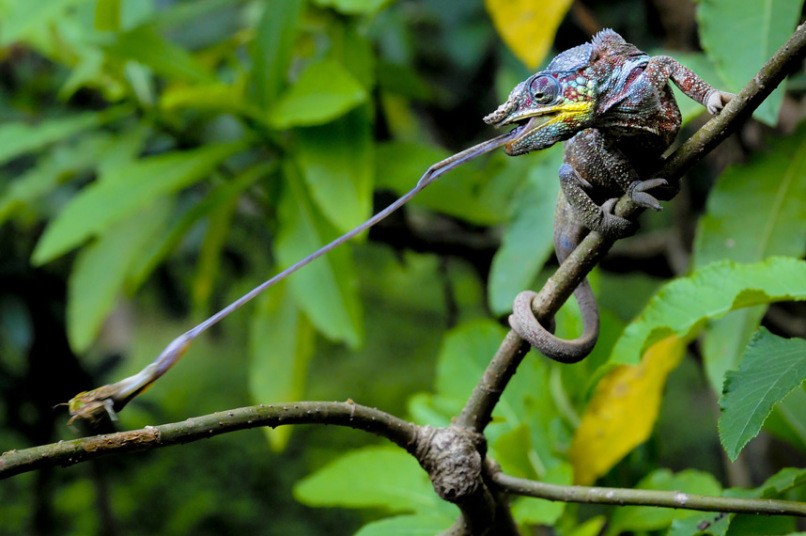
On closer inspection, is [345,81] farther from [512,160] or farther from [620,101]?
[620,101]

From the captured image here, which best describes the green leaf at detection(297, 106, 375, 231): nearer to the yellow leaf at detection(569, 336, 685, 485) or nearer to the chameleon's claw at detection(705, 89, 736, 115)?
the yellow leaf at detection(569, 336, 685, 485)

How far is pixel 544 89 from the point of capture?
75 cm

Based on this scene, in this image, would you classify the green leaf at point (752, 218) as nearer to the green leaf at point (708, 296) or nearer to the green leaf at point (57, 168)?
the green leaf at point (708, 296)

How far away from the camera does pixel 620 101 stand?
80cm

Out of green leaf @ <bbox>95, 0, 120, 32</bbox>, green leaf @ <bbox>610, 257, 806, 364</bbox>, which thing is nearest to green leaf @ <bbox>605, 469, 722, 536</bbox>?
green leaf @ <bbox>610, 257, 806, 364</bbox>

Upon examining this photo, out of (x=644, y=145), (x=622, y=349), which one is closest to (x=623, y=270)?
(x=622, y=349)

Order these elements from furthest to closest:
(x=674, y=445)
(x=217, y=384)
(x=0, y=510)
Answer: (x=217, y=384) < (x=674, y=445) < (x=0, y=510)

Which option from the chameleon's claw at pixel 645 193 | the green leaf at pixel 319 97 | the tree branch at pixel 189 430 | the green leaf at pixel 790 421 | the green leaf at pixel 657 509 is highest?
the chameleon's claw at pixel 645 193

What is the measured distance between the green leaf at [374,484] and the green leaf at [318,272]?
0.31 meters

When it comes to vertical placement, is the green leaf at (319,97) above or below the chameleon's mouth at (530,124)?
below

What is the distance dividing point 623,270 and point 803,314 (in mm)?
447

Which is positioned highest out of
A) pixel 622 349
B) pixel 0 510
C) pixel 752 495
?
pixel 622 349

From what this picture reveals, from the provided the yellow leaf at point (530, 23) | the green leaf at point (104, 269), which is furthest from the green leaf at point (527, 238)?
the green leaf at point (104, 269)

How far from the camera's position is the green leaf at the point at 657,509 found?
1.16 meters
